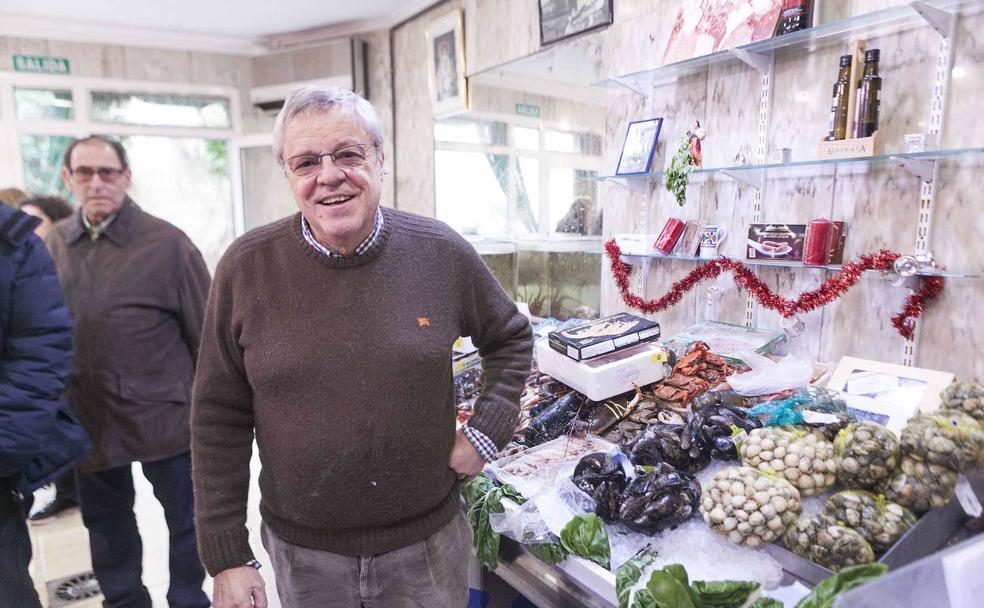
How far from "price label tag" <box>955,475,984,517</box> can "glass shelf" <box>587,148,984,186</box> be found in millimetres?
927

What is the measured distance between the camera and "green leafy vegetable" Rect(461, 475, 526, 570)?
1.51 metres

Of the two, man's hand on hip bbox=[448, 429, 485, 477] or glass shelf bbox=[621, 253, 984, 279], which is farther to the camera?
glass shelf bbox=[621, 253, 984, 279]

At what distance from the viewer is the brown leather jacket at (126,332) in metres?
1.96

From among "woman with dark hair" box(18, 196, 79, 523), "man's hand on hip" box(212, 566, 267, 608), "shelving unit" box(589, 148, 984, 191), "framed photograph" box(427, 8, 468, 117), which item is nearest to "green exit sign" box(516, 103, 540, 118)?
"framed photograph" box(427, 8, 468, 117)

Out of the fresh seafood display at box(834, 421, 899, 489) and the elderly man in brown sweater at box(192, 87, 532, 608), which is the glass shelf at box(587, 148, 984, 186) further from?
the elderly man in brown sweater at box(192, 87, 532, 608)

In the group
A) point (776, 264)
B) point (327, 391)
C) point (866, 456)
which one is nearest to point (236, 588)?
point (327, 391)

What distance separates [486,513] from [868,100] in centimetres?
164

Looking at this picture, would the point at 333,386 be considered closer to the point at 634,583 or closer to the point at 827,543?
the point at 634,583

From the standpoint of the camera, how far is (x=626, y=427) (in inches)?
70.1

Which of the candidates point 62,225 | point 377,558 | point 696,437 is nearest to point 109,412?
point 62,225

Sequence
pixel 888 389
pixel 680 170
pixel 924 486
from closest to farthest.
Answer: pixel 924 486 → pixel 888 389 → pixel 680 170

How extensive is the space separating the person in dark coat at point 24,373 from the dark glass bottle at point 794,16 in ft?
7.35

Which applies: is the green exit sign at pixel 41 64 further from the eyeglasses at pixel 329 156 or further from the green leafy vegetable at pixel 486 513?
the green leafy vegetable at pixel 486 513

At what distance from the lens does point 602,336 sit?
6.35 ft
